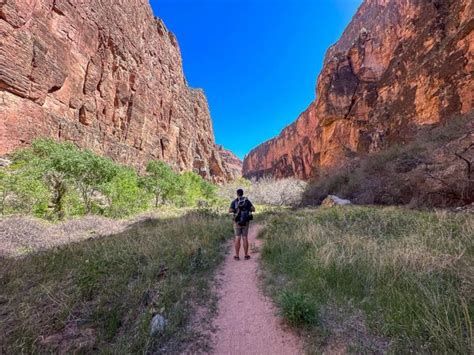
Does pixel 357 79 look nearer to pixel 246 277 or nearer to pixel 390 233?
pixel 390 233

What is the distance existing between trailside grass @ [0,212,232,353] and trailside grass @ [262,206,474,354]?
1.48 m

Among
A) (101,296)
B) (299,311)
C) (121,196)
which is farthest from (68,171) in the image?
(299,311)

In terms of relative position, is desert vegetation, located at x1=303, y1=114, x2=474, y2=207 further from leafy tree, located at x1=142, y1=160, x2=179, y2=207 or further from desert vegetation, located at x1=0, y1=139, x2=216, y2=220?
desert vegetation, located at x1=0, y1=139, x2=216, y2=220

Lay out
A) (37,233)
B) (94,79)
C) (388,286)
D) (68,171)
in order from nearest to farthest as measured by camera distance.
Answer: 1. (388,286)
2. (37,233)
3. (68,171)
4. (94,79)

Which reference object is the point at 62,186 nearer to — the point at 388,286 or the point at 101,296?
the point at 101,296

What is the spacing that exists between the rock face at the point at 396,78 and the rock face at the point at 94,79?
23801 millimetres

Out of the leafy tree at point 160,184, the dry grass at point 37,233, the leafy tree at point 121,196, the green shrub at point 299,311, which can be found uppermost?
the leafy tree at point 160,184

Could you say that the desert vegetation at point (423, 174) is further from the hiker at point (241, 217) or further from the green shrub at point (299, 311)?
the green shrub at point (299, 311)

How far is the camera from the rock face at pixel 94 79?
12.7 m

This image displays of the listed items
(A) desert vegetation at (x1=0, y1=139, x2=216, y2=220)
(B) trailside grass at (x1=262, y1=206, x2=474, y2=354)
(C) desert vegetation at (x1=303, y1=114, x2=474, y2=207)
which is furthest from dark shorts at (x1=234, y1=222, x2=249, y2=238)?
(A) desert vegetation at (x1=0, y1=139, x2=216, y2=220)

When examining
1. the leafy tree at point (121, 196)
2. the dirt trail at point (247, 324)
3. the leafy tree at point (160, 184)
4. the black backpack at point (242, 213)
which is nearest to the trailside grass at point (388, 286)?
the dirt trail at point (247, 324)

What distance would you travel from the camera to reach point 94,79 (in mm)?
20219

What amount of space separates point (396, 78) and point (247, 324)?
24.8 meters

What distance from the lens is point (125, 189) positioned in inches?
468
